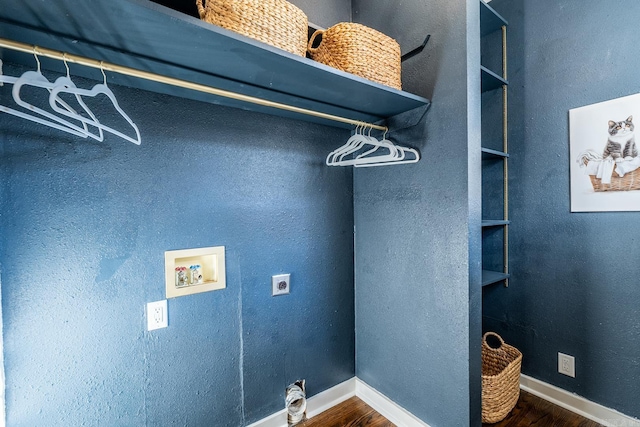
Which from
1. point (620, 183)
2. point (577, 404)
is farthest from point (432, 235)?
point (577, 404)

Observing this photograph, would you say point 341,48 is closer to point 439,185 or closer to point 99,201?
point 439,185

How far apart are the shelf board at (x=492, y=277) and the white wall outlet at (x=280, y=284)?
3.72ft

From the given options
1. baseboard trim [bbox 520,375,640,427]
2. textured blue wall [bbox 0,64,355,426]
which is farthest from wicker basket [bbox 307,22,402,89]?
baseboard trim [bbox 520,375,640,427]

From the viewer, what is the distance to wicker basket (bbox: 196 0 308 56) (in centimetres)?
93

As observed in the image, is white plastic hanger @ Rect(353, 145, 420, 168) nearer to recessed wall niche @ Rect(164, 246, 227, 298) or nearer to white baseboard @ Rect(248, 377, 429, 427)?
recessed wall niche @ Rect(164, 246, 227, 298)

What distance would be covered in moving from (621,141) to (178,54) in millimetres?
2106

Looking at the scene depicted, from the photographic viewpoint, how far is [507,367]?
1.55 meters

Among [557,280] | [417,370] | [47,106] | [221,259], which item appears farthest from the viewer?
[557,280]

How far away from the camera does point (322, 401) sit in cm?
169

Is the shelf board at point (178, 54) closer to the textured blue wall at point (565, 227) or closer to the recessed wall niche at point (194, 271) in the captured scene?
the recessed wall niche at point (194, 271)

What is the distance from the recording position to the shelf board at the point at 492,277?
5.53 ft

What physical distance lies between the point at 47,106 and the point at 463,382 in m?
2.01

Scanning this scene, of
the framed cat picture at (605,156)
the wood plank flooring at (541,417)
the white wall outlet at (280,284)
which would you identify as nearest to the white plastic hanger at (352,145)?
the white wall outlet at (280,284)

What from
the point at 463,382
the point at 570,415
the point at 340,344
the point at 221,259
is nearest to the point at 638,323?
the point at 570,415
